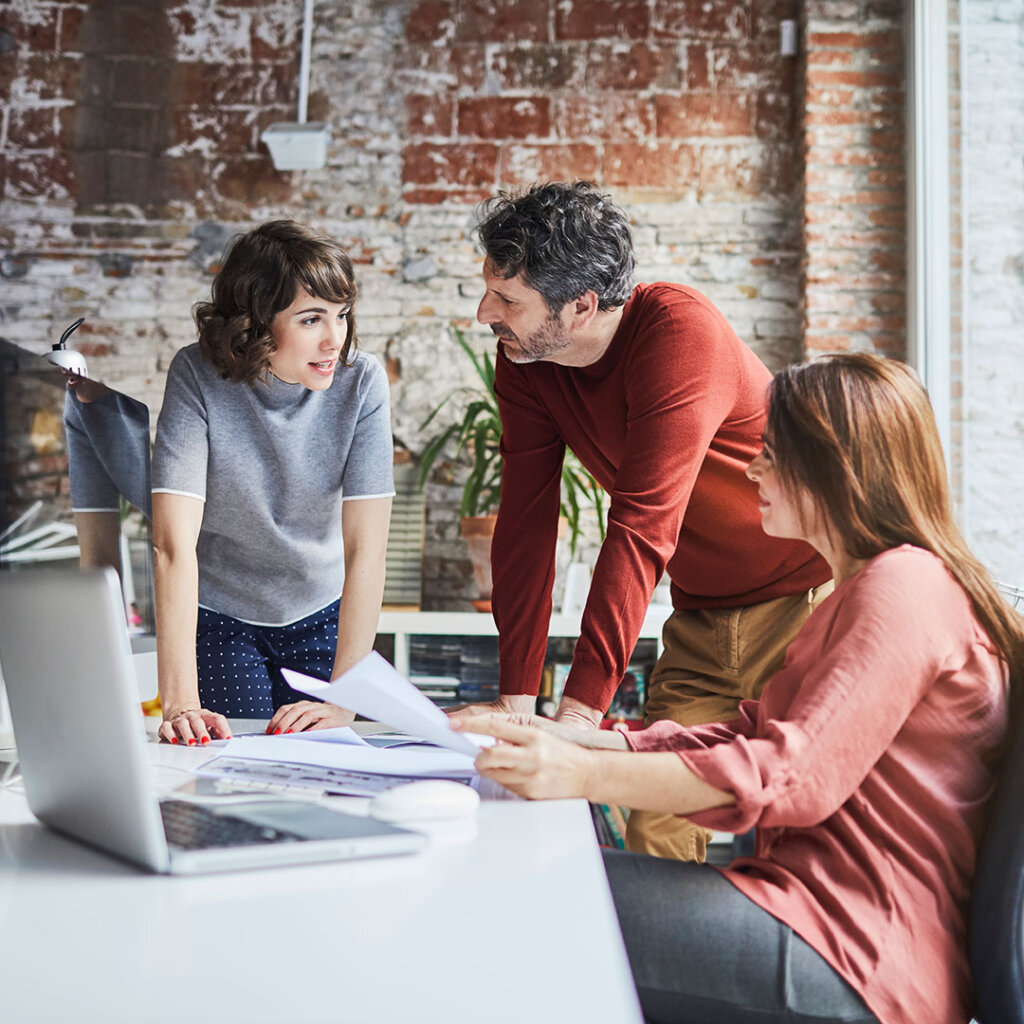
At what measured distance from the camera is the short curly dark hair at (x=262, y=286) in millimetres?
1795

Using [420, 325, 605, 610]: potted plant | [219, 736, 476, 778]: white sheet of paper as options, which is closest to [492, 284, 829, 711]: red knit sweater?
[219, 736, 476, 778]: white sheet of paper

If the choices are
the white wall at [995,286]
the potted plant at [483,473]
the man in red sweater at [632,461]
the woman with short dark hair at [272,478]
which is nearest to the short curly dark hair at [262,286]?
the woman with short dark hair at [272,478]

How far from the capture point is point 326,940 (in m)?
0.69

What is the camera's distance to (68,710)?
852mm

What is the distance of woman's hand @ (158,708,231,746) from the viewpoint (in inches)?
52.5

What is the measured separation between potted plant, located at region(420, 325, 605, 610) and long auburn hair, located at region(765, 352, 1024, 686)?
2.06m

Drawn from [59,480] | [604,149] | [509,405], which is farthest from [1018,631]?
[604,149]

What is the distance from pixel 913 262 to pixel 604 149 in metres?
1.09

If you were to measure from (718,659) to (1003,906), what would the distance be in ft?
2.92

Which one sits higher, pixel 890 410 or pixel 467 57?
pixel 467 57

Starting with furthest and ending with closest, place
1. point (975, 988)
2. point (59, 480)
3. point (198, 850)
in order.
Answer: point (59, 480), point (975, 988), point (198, 850)

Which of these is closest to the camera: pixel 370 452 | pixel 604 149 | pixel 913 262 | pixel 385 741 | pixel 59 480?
pixel 385 741

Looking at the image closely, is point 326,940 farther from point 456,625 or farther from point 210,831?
point 456,625

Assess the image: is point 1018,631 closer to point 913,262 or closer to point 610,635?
point 610,635
